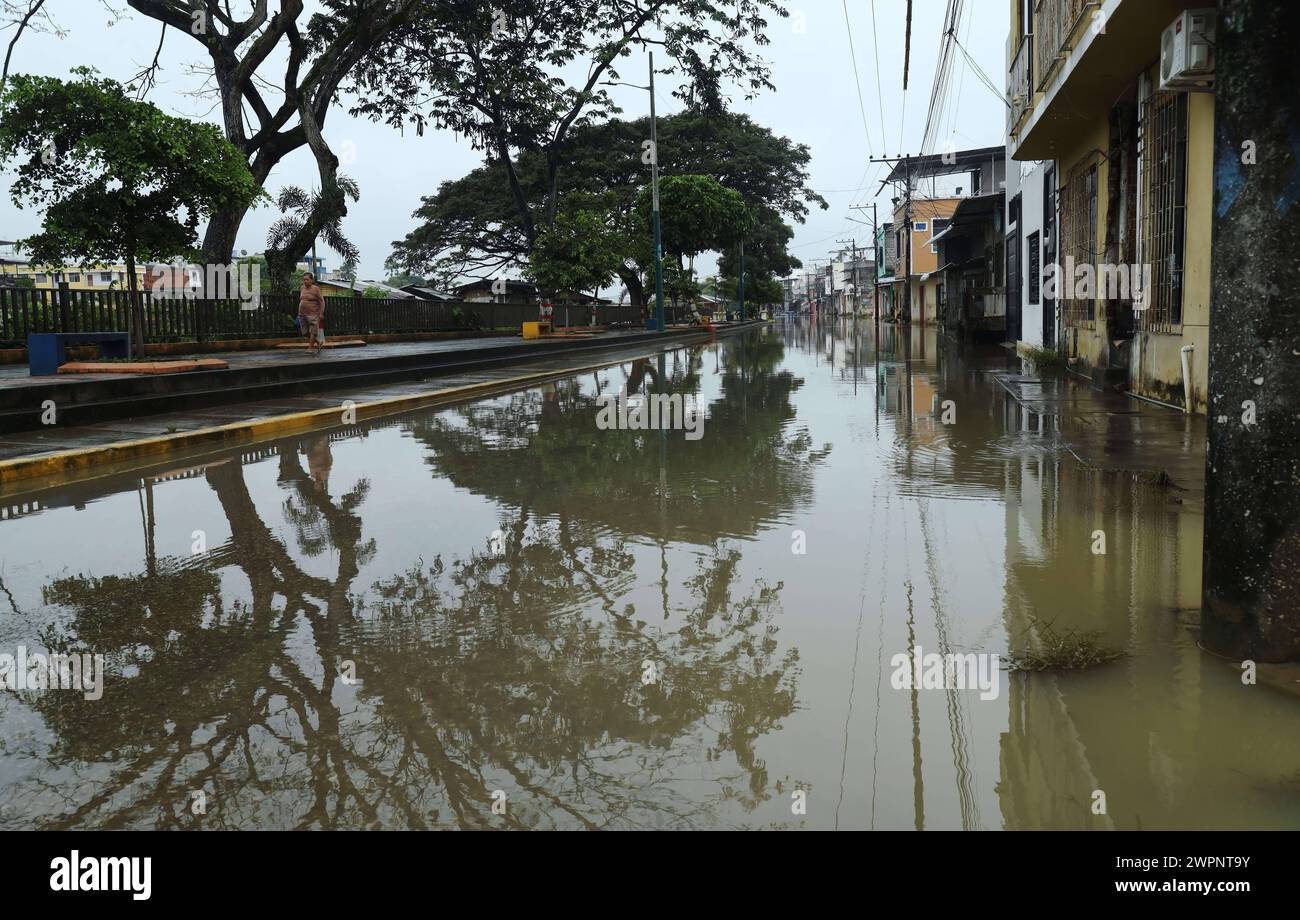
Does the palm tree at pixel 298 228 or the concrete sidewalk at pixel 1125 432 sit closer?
the concrete sidewalk at pixel 1125 432

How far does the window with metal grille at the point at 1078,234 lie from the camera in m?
16.4

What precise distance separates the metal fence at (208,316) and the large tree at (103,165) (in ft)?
6.20

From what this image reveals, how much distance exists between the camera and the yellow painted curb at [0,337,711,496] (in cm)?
818

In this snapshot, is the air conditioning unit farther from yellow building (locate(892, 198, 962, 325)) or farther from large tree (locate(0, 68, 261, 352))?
yellow building (locate(892, 198, 962, 325))

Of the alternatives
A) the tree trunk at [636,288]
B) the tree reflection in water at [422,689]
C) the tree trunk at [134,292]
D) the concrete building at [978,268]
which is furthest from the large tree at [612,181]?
the tree reflection in water at [422,689]

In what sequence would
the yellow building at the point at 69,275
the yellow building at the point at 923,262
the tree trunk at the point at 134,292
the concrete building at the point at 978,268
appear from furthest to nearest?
the yellow building at the point at 923,262 < the concrete building at the point at 978,268 < the yellow building at the point at 69,275 < the tree trunk at the point at 134,292

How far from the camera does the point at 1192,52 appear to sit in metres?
9.16

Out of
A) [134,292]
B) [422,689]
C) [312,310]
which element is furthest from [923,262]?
[422,689]

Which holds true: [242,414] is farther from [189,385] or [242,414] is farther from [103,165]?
[103,165]

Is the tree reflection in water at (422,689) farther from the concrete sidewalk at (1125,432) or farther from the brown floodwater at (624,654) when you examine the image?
the concrete sidewalk at (1125,432)

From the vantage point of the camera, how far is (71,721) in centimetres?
331

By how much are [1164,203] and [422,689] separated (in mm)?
11739
